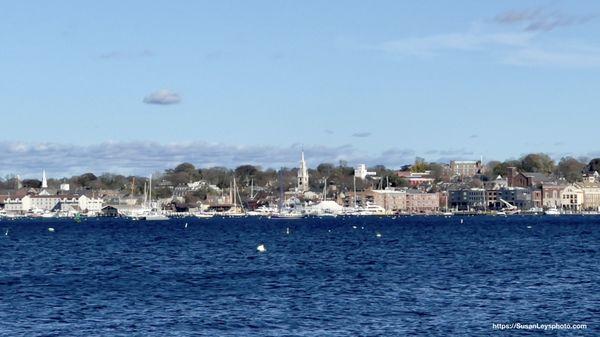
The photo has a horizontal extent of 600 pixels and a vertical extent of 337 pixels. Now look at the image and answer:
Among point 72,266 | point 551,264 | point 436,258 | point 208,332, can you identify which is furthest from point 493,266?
point 208,332

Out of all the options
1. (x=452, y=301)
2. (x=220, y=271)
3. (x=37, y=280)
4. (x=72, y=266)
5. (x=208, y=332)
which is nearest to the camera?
(x=208, y=332)

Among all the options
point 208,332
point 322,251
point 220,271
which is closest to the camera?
point 208,332

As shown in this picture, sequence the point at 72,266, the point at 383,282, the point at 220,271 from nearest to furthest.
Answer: the point at 383,282, the point at 220,271, the point at 72,266

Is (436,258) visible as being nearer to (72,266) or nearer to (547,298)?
(72,266)

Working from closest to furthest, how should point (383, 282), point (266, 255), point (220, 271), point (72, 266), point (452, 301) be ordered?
point (452, 301) < point (383, 282) < point (220, 271) < point (72, 266) < point (266, 255)

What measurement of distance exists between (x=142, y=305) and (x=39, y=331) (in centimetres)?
668

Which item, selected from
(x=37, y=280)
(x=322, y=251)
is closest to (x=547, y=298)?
(x=37, y=280)

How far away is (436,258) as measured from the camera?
66438mm

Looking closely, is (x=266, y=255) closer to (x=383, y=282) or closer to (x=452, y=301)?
(x=383, y=282)

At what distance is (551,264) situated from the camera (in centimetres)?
5959

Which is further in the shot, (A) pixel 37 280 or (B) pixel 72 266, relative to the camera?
(B) pixel 72 266

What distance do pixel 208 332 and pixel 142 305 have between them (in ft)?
23.4

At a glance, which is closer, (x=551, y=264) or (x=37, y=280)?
(x=37, y=280)

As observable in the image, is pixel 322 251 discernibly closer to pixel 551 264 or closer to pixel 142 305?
pixel 551 264
